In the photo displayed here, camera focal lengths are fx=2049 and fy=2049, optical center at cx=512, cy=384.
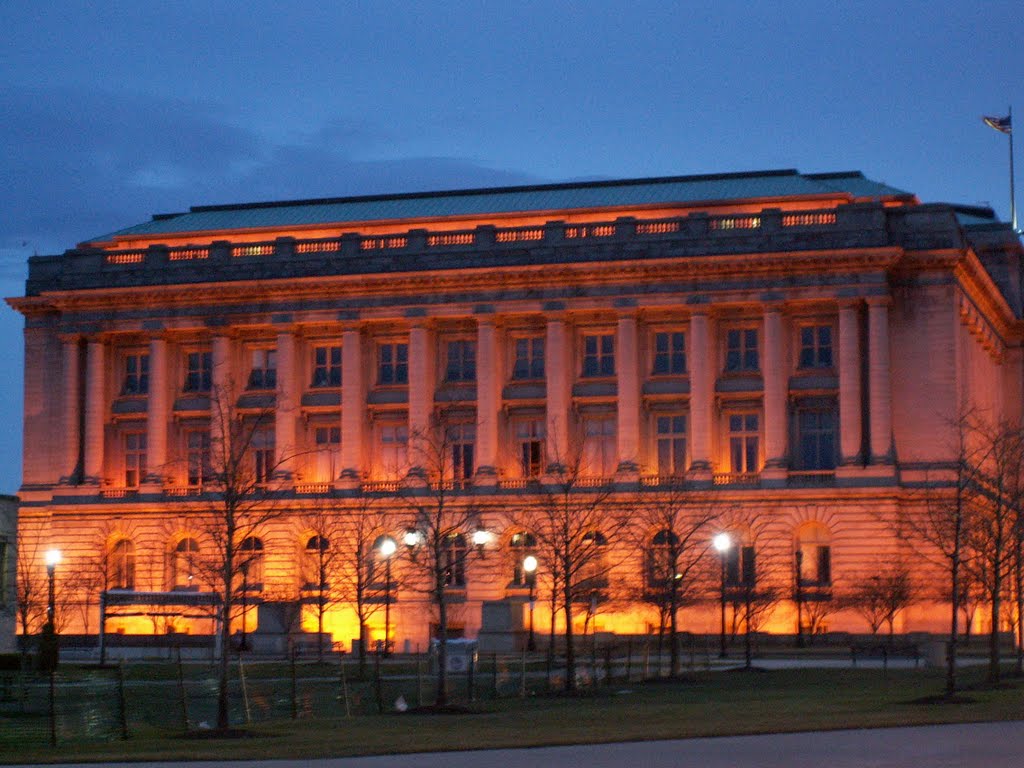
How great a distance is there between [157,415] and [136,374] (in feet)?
13.9

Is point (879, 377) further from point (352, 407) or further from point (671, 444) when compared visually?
point (352, 407)

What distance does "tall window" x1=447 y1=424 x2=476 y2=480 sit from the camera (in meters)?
109

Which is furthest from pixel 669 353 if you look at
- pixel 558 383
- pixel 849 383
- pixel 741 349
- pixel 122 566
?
pixel 122 566

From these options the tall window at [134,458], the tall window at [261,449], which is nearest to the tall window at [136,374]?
the tall window at [134,458]

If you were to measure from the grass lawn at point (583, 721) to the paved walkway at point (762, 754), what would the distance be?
1441 millimetres

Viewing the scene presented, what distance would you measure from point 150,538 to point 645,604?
2790cm

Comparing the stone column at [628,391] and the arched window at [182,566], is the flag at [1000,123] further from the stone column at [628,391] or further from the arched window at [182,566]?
the arched window at [182,566]

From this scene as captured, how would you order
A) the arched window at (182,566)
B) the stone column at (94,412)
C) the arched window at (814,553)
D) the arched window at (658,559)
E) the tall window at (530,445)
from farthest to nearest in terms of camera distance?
1. the stone column at (94,412)
2. the tall window at (530,445)
3. the arched window at (182,566)
4. the arched window at (814,553)
5. the arched window at (658,559)

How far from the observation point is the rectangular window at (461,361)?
11000 cm

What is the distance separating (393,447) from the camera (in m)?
111

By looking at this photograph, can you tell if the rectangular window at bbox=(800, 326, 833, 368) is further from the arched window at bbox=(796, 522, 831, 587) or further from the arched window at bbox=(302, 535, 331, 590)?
the arched window at bbox=(302, 535, 331, 590)

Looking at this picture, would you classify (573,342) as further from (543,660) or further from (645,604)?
Answer: (543,660)

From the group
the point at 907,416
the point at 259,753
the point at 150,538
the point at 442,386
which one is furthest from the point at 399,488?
the point at 259,753

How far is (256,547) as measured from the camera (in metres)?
110
